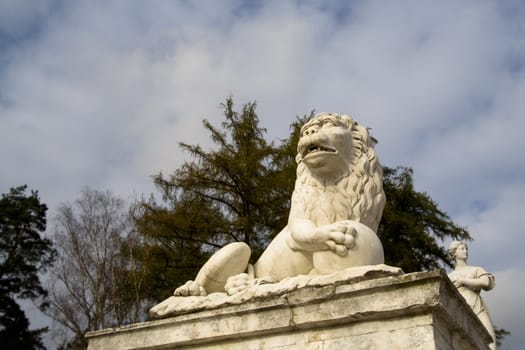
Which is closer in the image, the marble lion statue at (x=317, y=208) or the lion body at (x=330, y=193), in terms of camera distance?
the marble lion statue at (x=317, y=208)

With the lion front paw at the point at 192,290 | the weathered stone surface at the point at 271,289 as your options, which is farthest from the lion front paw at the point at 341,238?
the lion front paw at the point at 192,290

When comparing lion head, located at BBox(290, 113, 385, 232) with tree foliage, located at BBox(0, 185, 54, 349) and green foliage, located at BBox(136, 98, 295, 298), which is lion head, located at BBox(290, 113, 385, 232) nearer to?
green foliage, located at BBox(136, 98, 295, 298)

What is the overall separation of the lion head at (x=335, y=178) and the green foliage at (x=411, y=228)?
11.2m

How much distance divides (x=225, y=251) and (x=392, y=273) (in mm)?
1710

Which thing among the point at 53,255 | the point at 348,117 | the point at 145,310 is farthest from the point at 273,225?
the point at 348,117

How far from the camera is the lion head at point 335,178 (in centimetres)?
510

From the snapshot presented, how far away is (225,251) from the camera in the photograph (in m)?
5.33

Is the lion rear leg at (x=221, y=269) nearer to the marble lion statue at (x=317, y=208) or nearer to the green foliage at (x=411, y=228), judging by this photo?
the marble lion statue at (x=317, y=208)

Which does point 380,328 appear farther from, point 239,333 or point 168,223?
point 168,223

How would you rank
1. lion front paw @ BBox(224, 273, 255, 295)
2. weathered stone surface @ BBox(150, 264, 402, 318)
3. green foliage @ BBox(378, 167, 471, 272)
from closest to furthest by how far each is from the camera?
weathered stone surface @ BBox(150, 264, 402, 318)
lion front paw @ BBox(224, 273, 255, 295)
green foliage @ BBox(378, 167, 471, 272)

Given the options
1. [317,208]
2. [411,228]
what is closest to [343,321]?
[317,208]

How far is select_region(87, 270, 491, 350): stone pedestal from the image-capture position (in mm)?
3834

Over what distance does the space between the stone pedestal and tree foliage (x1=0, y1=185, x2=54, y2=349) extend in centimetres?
1517

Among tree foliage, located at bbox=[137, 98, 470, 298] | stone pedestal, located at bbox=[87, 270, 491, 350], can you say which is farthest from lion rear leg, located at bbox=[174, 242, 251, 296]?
tree foliage, located at bbox=[137, 98, 470, 298]
